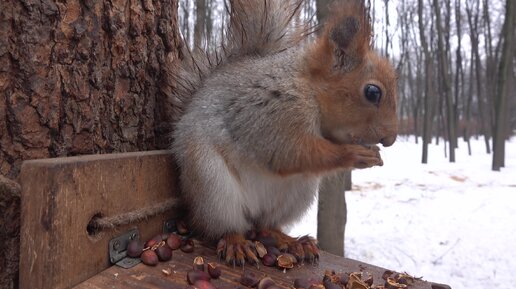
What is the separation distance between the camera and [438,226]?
16.1 ft

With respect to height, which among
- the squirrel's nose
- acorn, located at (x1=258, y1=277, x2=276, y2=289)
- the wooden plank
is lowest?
acorn, located at (x1=258, y1=277, x2=276, y2=289)

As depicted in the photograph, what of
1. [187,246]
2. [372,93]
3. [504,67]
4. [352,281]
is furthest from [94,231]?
[504,67]

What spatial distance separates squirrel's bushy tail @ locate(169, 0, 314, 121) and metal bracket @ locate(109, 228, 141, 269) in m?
0.43

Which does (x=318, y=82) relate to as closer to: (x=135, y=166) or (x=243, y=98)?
(x=243, y=98)

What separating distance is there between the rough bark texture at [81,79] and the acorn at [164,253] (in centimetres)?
30

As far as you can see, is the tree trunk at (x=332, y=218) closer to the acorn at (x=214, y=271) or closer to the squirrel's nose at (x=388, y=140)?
the squirrel's nose at (x=388, y=140)

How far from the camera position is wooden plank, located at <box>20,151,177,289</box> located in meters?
0.79

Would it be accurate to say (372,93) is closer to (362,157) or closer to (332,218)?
(362,157)

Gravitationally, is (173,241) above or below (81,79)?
below

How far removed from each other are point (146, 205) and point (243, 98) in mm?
403

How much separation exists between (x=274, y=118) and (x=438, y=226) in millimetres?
4296

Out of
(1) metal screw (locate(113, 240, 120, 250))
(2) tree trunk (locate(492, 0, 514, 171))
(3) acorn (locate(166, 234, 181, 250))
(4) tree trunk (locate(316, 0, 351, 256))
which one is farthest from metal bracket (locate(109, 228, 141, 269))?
(2) tree trunk (locate(492, 0, 514, 171))

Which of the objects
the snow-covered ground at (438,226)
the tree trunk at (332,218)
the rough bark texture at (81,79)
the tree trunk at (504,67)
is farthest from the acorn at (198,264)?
the tree trunk at (504,67)

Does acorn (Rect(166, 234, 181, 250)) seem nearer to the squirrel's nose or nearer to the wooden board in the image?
the wooden board
